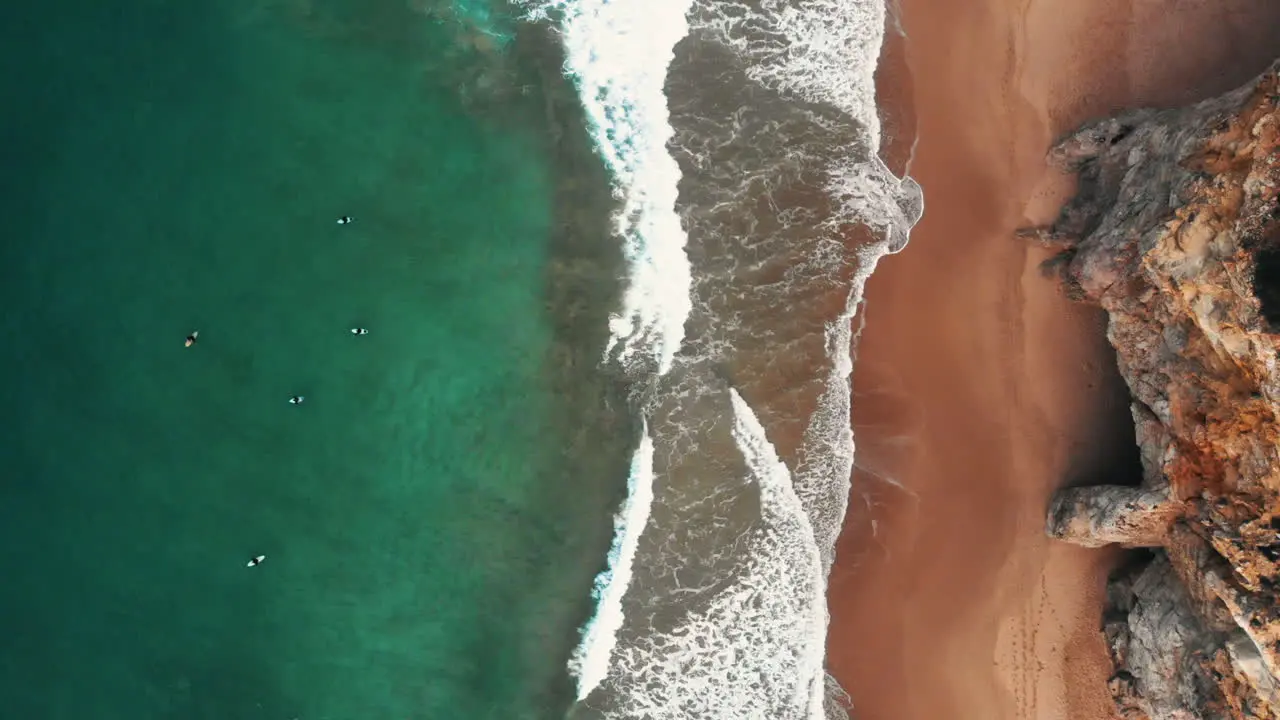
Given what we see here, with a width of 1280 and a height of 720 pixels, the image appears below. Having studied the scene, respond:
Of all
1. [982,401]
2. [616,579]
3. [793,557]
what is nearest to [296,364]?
[616,579]

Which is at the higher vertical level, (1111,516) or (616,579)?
(1111,516)

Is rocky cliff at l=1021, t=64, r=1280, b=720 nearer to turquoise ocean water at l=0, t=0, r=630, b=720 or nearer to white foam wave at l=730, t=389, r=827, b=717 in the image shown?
white foam wave at l=730, t=389, r=827, b=717

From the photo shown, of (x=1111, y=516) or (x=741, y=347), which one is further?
(x=741, y=347)

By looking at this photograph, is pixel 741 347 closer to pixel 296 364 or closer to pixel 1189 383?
pixel 1189 383

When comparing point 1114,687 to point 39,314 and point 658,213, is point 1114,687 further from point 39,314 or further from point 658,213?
point 39,314

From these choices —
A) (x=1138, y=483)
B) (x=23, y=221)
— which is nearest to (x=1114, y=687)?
(x=1138, y=483)

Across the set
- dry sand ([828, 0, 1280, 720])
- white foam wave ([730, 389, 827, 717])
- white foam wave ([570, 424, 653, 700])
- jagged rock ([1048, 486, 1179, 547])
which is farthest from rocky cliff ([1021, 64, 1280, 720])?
white foam wave ([570, 424, 653, 700])

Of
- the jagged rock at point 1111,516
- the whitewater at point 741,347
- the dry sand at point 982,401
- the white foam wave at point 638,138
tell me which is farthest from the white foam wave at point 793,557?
the jagged rock at point 1111,516
